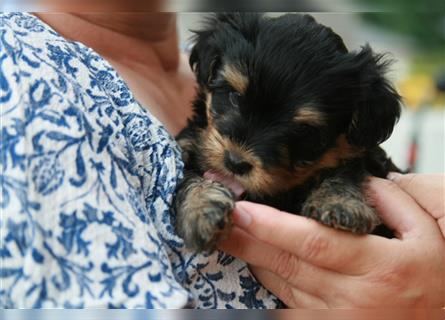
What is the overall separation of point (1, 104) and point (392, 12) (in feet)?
3.53

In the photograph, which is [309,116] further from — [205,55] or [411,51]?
[411,51]

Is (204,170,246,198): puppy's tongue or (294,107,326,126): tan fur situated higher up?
(294,107,326,126): tan fur

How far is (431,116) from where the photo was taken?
4.12 metres

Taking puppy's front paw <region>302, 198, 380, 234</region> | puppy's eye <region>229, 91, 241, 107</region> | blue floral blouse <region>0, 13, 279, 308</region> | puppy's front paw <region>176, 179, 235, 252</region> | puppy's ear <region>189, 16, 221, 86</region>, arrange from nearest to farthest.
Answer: blue floral blouse <region>0, 13, 279, 308</region>, puppy's front paw <region>176, 179, 235, 252</region>, puppy's front paw <region>302, 198, 380, 234</region>, puppy's eye <region>229, 91, 241, 107</region>, puppy's ear <region>189, 16, 221, 86</region>

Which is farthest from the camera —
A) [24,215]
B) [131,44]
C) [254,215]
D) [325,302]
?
[131,44]

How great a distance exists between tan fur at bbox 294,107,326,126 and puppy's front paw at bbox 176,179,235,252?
0.25 m

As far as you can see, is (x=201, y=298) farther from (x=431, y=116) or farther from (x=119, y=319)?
(x=431, y=116)

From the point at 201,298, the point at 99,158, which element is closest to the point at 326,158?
the point at 201,298

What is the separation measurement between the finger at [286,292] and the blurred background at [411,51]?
62 centimetres

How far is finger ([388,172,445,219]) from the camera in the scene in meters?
1.53

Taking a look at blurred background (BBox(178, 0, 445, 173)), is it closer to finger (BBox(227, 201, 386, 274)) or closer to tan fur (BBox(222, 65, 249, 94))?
tan fur (BBox(222, 65, 249, 94))

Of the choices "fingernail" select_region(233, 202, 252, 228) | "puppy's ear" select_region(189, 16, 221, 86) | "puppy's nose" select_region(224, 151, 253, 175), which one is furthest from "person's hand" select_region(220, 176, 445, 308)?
"puppy's ear" select_region(189, 16, 221, 86)

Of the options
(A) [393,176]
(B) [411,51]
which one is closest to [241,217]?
(A) [393,176]

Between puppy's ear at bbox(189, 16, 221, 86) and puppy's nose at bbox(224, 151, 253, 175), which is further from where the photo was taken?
puppy's ear at bbox(189, 16, 221, 86)
